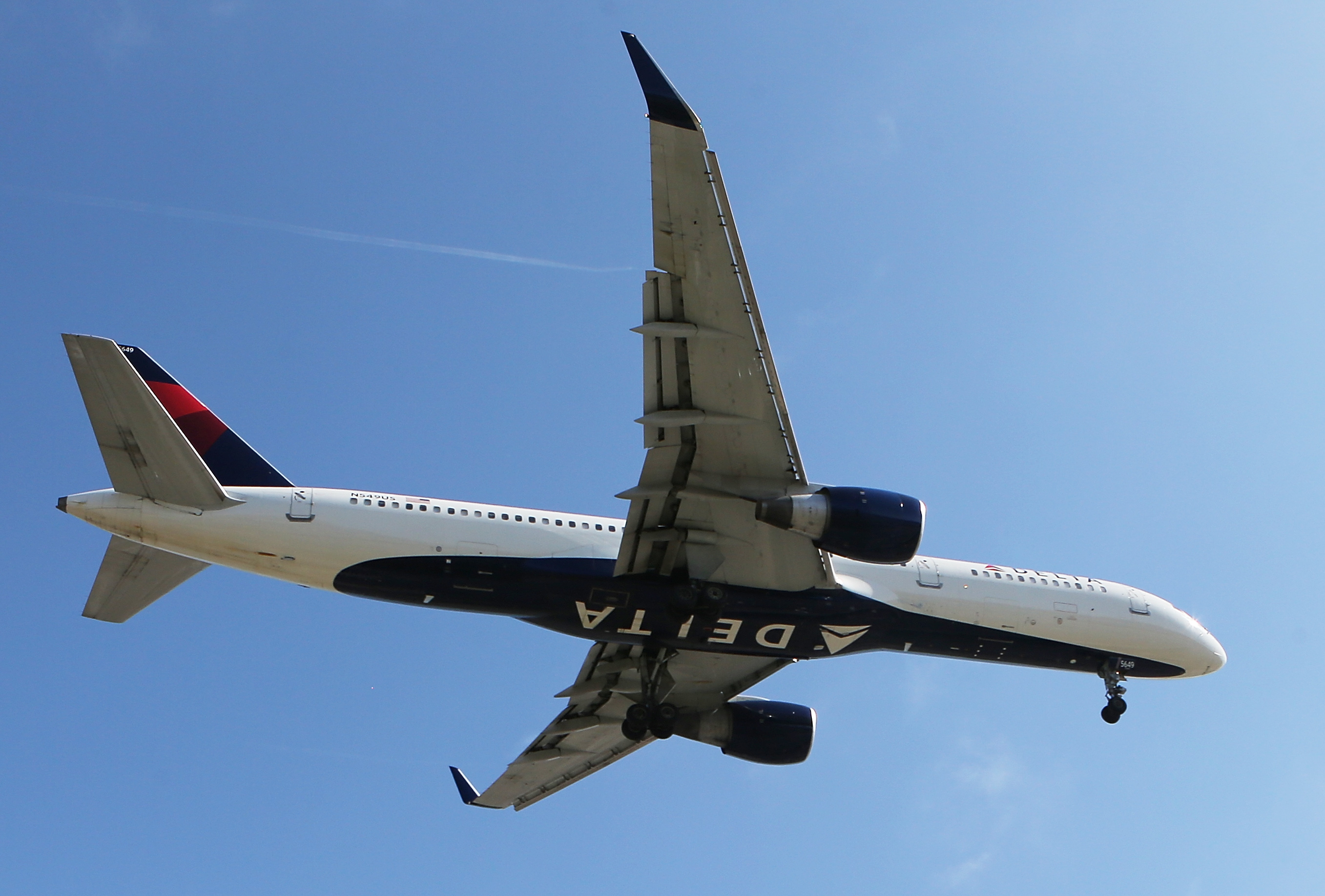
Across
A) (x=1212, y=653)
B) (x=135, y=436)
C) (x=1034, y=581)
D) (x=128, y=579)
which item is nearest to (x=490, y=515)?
(x=135, y=436)

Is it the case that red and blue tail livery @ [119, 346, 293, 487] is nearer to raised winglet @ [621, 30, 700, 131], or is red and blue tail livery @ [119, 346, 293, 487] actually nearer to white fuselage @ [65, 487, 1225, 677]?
white fuselage @ [65, 487, 1225, 677]

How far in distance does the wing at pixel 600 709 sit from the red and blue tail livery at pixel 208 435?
776 centimetres

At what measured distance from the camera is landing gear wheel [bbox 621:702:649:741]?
799 inches

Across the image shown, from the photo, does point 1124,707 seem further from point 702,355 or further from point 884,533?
point 702,355

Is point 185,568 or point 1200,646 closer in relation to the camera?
point 185,568

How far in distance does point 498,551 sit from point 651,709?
4.61m

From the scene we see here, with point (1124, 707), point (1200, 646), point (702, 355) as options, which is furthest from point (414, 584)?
point (1200, 646)

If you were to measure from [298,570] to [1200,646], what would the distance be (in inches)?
697

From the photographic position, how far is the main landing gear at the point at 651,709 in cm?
2038

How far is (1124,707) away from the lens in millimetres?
22406

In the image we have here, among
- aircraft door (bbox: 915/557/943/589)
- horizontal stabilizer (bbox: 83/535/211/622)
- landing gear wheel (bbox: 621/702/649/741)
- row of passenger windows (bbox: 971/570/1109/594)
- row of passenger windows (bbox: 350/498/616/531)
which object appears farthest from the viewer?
row of passenger windows (bbox: 971/570/1109/594)

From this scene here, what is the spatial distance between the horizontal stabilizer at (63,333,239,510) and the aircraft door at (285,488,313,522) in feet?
2.90

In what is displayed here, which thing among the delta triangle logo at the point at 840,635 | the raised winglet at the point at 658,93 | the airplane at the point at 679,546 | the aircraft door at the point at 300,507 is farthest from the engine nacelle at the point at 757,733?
the raised winglet at the point at 658,93

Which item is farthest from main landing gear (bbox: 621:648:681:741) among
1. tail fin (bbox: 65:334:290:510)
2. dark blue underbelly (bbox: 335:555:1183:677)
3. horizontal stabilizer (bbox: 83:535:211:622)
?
horizontal stabilizer (bbox: 83:535:211:622)
